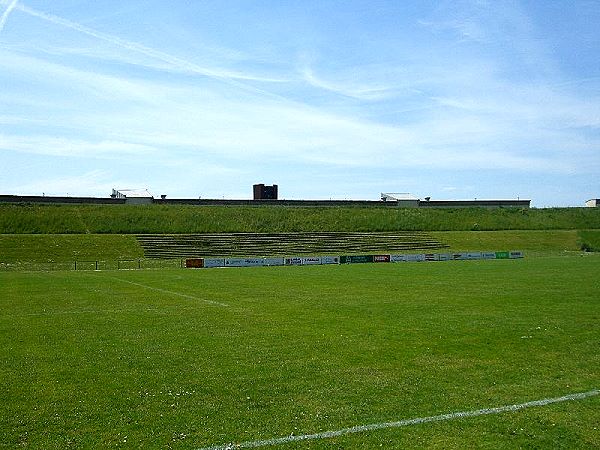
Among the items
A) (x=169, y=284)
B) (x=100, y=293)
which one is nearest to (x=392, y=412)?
(x=100, y=293)

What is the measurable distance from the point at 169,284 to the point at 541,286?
21.9m

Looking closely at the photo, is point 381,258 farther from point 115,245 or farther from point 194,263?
point 115,245

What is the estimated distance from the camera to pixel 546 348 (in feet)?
49.4

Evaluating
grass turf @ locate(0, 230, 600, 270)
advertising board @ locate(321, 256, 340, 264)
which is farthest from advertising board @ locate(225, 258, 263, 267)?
grass turf @ locate(0, 230, 600, 270)

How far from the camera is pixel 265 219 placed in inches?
3716

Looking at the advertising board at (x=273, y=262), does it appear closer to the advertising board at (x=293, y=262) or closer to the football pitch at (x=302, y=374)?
the advertising board at (x=293, y=262)

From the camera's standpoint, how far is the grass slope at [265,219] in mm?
79312

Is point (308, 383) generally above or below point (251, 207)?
below

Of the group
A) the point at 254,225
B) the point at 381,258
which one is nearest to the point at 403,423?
the point at 381,258

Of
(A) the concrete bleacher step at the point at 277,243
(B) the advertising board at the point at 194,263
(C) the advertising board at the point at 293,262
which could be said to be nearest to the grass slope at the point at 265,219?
(A) the concrete bleacher step at the point at 277,243

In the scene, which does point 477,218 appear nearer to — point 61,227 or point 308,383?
point 61,227

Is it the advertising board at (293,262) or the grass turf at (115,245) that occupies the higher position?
the grass turf at (115,245)

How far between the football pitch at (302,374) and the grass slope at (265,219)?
186 ft

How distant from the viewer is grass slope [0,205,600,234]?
260ft
